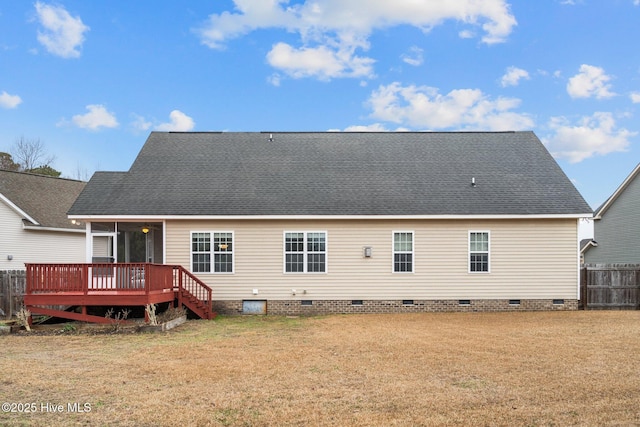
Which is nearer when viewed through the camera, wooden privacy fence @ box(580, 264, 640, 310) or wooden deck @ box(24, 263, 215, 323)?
wooden deck @ box(24, 263, 215, 323)

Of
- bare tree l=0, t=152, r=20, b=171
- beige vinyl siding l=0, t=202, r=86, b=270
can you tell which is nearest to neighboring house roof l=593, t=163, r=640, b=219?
beige vinyl siding l=0, t=202, r=86, b=270

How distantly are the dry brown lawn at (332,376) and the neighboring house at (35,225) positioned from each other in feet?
41.9

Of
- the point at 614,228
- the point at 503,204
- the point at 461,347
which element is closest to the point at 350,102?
the point at 503,204

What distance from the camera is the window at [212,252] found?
59.0 ft

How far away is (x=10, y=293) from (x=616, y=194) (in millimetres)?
24940

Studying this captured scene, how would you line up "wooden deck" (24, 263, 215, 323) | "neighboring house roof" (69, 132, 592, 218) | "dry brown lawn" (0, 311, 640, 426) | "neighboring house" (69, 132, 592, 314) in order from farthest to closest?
"neighboring house roof" (69, 132, 592, 218), "neighboring house" (69, 132, 592, 314), "wooden deck" (24, 263, 215, 323), "dry brown lawn" (0, 311, 640, 426)

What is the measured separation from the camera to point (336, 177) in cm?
1978

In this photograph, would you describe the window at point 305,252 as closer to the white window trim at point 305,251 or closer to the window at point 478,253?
the white window trim at point 305,251

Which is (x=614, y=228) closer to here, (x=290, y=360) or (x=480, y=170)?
(x=480, y=170)

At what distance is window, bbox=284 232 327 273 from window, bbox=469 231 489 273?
471 cm

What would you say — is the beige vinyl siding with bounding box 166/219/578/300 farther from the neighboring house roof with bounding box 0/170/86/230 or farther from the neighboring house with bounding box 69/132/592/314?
the neighboring house roof with bounding box 0/170/86/230

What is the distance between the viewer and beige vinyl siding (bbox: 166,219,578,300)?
18031 millimetres

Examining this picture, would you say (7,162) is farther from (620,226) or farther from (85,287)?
(620,226)

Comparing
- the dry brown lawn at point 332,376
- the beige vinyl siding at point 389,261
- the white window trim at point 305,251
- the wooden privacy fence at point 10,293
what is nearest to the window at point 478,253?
the beige vinyl siding at point 389,261
